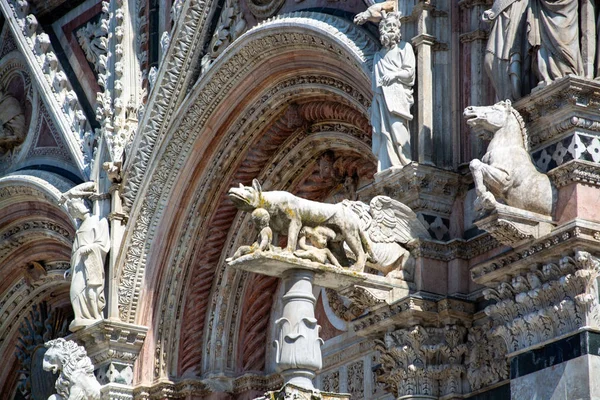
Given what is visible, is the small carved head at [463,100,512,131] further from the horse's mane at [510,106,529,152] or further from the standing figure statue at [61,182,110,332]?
the standing figure statue at [61,182,110,332]

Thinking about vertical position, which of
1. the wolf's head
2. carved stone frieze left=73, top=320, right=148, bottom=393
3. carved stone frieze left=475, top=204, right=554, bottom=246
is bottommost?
carved stone frieze left=475, top=204, right=554, bottom=246

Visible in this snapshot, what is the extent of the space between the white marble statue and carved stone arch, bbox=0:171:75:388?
103 inches

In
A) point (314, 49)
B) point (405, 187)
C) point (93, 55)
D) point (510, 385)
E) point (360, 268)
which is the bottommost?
point (510, 385)

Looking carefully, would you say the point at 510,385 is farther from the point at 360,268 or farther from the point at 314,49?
the point at 314,49

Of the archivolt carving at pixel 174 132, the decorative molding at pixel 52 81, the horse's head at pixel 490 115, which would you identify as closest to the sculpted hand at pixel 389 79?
the horse's head at pixel 490 115

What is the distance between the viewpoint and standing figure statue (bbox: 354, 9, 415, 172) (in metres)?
14.2

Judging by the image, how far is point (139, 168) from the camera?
18594 mm

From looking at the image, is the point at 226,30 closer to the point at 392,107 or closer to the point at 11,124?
the point at 392,107

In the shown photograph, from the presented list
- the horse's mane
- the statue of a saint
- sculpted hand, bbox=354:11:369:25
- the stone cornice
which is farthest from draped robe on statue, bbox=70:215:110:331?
the stone cornice

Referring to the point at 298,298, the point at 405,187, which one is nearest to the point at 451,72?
the point at 405,187

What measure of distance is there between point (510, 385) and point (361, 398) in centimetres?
353

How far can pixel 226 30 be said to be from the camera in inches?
705

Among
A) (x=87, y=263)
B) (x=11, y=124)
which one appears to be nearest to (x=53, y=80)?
(x=11, y=124)

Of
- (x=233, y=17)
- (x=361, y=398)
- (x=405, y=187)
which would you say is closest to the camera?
(x=405, y=187)
